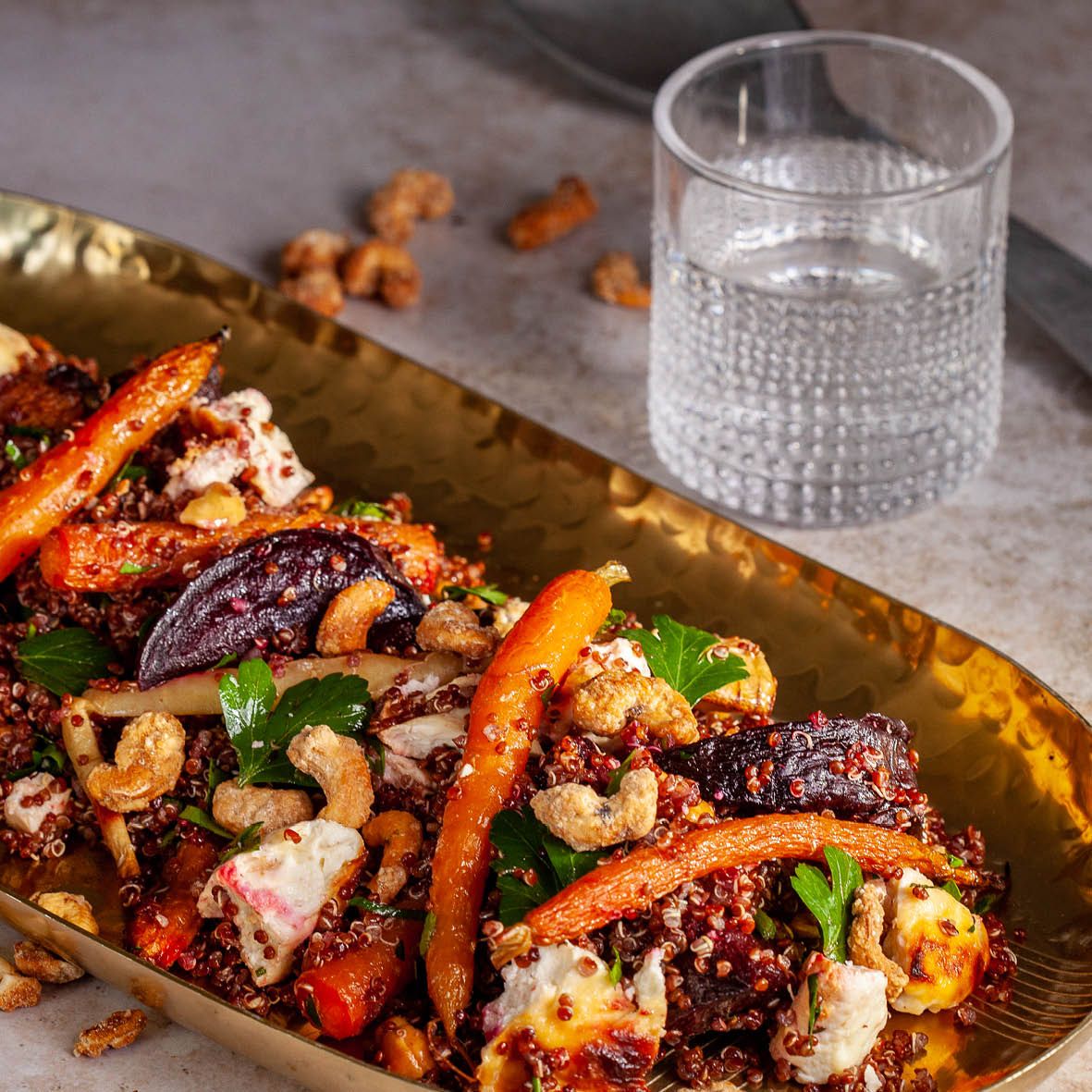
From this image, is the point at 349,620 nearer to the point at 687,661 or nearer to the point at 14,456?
the point at 687,661

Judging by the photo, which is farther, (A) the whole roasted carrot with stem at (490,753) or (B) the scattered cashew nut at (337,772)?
(B) the scattered cashew nut at (337,772)

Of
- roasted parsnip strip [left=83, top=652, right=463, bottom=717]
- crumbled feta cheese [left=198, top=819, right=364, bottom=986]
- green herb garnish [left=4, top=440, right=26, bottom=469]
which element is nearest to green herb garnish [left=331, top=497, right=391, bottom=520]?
roasted parsnip strip [left=83, top=652, right=463, bottom=717]

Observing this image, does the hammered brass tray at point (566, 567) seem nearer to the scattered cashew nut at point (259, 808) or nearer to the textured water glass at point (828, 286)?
the scattered cashew nut at point (259, 808)

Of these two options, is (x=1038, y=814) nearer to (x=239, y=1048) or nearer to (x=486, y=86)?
(x=239, y=1048)

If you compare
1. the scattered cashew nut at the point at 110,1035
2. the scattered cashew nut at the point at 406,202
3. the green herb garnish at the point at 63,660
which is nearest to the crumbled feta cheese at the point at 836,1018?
the scattered cashew nut at the point at 110,1035

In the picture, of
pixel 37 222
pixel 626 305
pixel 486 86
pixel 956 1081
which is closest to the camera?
pixel 956 1081

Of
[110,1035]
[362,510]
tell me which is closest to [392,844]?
[110,1035]

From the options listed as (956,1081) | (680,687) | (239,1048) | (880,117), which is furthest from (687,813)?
(880,117)
